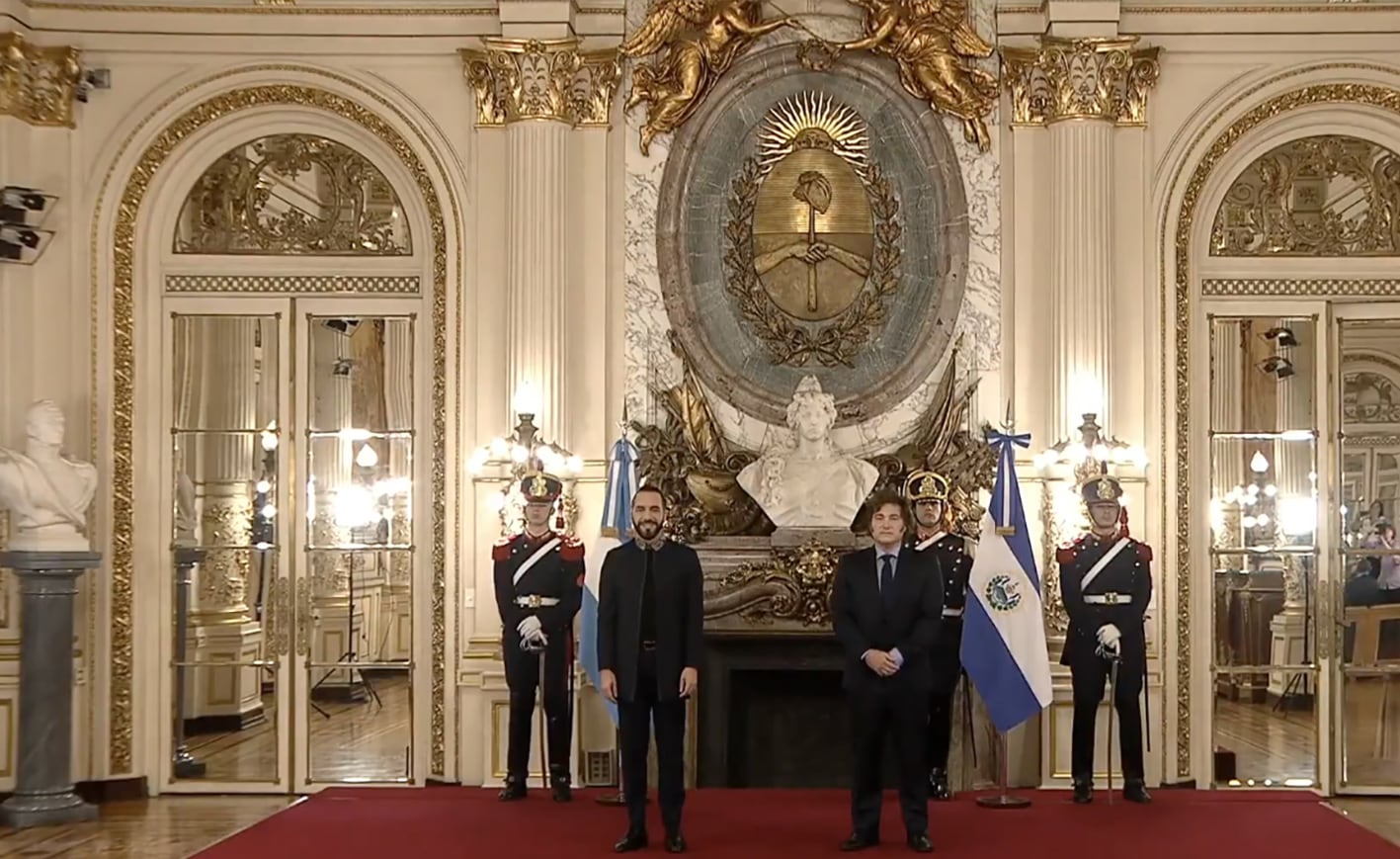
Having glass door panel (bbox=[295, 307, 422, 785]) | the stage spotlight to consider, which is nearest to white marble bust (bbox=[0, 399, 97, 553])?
the stage spotlight

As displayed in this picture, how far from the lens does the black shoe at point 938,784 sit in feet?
31.9

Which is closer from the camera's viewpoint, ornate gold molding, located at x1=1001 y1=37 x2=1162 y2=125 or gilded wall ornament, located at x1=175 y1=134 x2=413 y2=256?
ornate gold molding, located at x1=1001 y1=37 x2=1162 y2=125

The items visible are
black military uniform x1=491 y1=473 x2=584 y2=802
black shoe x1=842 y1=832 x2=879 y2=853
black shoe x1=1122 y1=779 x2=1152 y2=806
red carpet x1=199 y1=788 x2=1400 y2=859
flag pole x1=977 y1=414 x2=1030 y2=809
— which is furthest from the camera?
black military uniform x1=491 y1=473 x2=584 y2=802

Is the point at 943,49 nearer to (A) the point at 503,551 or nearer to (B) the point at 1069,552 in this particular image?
(B) the point at 1069,552

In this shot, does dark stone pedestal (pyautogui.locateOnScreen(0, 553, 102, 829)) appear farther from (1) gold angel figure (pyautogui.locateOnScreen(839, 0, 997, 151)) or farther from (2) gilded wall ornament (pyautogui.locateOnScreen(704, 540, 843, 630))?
(1) gold angel figure (pyautogui.locateOnScreen(839, 0, 997, 151))

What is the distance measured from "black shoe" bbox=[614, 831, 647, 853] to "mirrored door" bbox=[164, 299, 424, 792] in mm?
3741

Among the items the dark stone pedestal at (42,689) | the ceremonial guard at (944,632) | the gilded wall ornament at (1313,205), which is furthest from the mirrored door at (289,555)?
the gilded wall ornament at (1313,205)

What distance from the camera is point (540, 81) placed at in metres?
11.2

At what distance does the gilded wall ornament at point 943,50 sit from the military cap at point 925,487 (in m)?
2.16

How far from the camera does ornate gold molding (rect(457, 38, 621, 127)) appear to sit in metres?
11.2

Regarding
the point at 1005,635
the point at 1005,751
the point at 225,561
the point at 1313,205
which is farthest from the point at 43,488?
the point at 1313,205

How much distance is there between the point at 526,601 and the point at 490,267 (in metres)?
2.45

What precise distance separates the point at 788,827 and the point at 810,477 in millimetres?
2910

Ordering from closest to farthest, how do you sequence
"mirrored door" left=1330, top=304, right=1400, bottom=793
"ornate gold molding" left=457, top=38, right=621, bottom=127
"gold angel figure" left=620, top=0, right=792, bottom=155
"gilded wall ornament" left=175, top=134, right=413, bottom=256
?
"ornate gold molding" left=457, top=38, right=621, bottom=127 < "gold angel figure" left=620, top=0, right=792, bottom=155 < "mirrored door" left=1330, top=304, right=1400, bottom=793 < "gilded wall ornament" left=175, top=134, right=413, bottom=256
